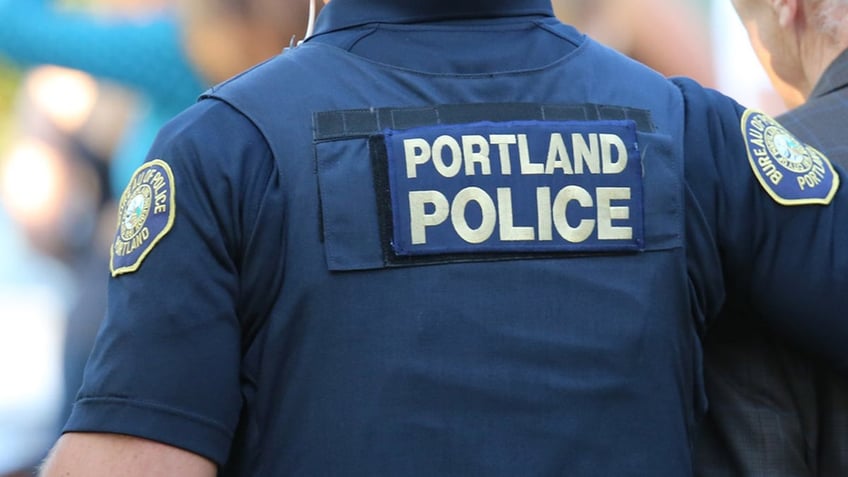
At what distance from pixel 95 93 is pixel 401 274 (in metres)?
1.78

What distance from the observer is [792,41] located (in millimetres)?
1606

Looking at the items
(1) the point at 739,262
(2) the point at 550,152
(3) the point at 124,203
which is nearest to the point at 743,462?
(1) the point at 739,262

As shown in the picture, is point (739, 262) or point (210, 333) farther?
point (739, 262)

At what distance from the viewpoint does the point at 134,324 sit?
105cm

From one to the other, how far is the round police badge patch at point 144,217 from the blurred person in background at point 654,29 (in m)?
1.53

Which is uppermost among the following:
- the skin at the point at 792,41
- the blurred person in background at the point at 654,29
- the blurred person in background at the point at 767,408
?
the blurred person in background at the point at 654,29

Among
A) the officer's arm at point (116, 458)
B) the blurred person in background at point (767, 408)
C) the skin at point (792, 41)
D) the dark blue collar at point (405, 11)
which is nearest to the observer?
the officer's arm at point (116, 458)

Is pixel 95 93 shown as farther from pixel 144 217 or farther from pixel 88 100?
pixel 144 217

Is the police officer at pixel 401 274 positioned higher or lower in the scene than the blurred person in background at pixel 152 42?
lower

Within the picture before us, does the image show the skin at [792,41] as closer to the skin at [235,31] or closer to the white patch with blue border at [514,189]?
the white patch with blue border at [514,189]

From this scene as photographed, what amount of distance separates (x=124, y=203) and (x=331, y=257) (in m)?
0.21

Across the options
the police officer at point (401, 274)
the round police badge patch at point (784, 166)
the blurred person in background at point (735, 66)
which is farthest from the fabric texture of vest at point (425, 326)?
the blurred person in background at point (735, 66)

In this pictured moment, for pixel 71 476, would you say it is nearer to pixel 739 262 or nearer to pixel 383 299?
pixel 383 299

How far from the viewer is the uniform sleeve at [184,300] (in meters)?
1.05
